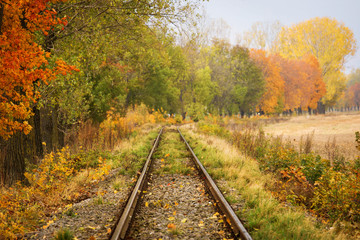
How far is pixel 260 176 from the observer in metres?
7.50

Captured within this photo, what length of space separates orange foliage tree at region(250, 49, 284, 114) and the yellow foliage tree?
8.85 meters

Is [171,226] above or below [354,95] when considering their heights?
below

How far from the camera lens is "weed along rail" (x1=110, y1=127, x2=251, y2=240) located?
4197mm

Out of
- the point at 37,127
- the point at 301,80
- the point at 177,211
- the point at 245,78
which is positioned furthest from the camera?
the point at 301,80

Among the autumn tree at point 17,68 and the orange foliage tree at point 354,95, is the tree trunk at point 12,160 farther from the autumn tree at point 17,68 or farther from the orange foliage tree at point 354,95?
the orange foliage tree at point 354,95

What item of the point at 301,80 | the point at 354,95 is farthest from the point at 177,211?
the point at 354,95

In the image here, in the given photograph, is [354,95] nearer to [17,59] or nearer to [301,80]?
[301,80]

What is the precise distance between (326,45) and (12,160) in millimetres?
55969

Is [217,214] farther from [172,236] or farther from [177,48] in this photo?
[177,48]

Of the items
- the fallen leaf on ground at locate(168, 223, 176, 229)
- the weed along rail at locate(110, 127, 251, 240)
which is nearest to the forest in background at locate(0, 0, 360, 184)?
the weed along rail at locate(110, 127, 251, 240)

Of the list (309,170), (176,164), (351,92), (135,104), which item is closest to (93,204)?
(176,164)

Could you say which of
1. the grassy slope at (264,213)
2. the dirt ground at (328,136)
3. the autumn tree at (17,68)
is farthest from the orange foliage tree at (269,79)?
the autumn tree at (17,68)

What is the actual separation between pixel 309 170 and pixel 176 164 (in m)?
→ 4.17

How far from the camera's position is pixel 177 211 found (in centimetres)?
523
